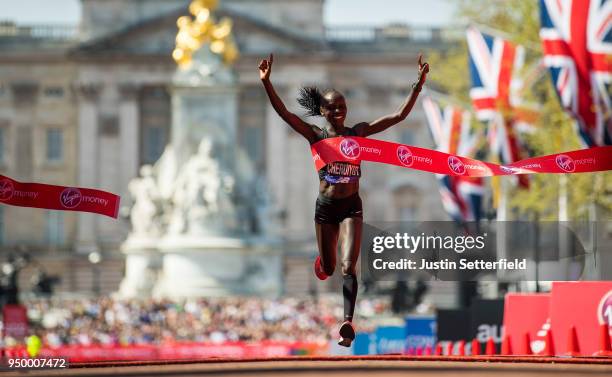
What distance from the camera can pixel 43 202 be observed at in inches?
759

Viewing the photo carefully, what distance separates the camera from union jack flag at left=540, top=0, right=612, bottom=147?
3812 centimetres

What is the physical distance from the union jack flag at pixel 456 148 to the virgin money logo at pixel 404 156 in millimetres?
29775

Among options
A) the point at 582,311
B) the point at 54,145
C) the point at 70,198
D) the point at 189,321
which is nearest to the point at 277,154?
the point at 54,145

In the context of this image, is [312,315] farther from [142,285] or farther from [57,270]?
[57,270]

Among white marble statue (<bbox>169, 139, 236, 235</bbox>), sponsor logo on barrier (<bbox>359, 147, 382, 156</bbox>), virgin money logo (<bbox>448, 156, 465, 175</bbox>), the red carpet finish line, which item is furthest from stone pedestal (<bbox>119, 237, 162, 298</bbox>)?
sponsor logo on barrier (<bbox>359, 147, 382, 156</bbox>)

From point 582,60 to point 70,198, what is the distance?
21.0 metres

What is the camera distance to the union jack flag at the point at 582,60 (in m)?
38.1

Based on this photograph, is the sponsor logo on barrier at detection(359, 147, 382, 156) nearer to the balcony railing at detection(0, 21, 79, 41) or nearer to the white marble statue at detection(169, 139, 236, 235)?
the white marble statue at detection(169, 139, 236, 235)

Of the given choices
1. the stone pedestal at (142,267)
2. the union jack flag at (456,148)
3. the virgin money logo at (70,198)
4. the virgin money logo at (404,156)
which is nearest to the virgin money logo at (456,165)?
the virgin money logo at (404,156)

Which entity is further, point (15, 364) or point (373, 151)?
point (15, 364)

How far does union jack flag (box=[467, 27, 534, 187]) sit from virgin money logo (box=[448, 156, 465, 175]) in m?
26.1

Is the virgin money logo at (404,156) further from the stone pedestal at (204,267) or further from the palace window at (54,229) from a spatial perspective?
the palace window at (54,229)

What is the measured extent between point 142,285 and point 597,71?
41.6m

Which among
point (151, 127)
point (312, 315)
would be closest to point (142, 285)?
point (312, 315)
